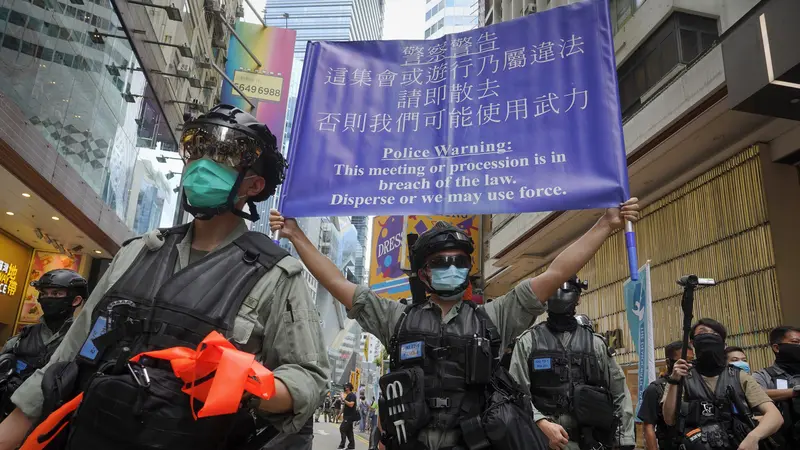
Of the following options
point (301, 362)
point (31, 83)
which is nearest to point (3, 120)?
point (31, 83)

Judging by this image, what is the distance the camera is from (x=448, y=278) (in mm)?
3430

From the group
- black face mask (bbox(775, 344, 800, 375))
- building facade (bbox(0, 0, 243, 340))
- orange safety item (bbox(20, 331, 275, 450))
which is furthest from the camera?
building facade (bbox(0, 0, 243, 340))

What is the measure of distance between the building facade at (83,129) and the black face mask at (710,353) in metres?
9.35

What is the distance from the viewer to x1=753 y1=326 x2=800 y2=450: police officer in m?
5.55

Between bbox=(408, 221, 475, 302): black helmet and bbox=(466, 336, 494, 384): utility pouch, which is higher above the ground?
bbox=(408, 221, 475, 302): black helmet

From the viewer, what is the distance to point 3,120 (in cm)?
853

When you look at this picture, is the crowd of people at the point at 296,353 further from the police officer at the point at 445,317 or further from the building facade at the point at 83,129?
the building facade at the point at 83,129

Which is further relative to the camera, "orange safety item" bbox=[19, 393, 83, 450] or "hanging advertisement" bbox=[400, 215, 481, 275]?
"hanging advertisement" bbox=[400, 215, 481, 275]

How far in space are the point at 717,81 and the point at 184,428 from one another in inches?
355

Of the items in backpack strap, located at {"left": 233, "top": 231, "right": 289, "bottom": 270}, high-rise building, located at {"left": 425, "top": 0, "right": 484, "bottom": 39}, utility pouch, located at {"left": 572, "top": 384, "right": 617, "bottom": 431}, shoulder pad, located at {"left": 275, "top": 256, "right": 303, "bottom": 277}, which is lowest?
utility pouch, located at {"left": 572, "top": 384, "right": 617, "bottom": 431}

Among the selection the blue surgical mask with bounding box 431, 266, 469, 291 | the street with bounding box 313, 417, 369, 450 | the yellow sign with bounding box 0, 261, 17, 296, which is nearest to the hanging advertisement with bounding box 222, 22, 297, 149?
the yellow sign with bounding box 0, 261, 17, 296

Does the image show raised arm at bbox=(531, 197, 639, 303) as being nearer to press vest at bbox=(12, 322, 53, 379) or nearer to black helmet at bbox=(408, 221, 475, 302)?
black helmet at bbox=(408, 221, 475, 302)

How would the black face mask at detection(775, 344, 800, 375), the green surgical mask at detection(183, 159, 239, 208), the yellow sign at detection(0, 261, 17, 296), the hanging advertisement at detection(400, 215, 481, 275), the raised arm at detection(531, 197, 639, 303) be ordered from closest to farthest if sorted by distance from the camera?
the green surgical mask at detection(183, 159, 239, 208)
the raised arm at detection(531, 197, 639, 303)
the black face mask at detection(775, 344, 800, 375)
the hanging advertisement at detection(400, 215, 481, 275)
the yellow sign at detection(0, 261, 17, 296)

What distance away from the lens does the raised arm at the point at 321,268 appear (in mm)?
3529
